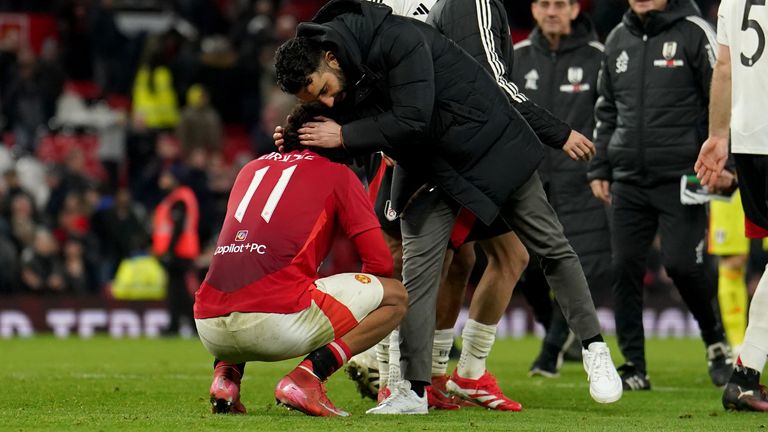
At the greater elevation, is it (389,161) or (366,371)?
(389,161)

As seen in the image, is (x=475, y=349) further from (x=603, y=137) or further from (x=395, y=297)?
(x=603, y=137)

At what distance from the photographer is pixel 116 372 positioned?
32.2 ft

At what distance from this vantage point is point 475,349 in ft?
24.5

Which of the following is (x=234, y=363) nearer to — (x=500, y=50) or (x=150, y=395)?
(x=150, y=395)

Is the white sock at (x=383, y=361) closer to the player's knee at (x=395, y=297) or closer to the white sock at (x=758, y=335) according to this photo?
the player's knee at (x=395, y=297)

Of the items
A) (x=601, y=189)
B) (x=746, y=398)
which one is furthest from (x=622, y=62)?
(x=746, y=398)

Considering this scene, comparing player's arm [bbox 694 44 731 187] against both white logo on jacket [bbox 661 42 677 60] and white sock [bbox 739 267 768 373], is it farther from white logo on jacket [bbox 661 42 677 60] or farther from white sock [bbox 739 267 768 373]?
white logo on jacket [bbox 661 42 677 60]

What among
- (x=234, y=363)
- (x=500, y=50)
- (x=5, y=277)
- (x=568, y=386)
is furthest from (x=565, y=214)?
(x=5, y=277)

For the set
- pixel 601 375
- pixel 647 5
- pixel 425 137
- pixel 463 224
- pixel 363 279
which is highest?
pixel 647 5

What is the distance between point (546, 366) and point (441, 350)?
2.45m

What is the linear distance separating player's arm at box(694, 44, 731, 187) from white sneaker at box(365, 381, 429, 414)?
1.73 meters

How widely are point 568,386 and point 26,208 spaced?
9.60 meters

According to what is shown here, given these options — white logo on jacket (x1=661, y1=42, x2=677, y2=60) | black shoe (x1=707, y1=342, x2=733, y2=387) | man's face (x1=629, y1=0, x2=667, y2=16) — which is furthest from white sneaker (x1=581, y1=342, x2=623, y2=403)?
man's face (x1=629, y1=0, x2=667, y2=16)

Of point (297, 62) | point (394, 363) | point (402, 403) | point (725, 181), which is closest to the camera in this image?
point (297, 62)
